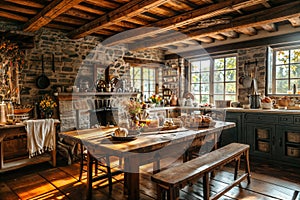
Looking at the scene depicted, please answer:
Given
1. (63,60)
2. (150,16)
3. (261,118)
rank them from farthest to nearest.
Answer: (63,60), (261,118), (150,16)

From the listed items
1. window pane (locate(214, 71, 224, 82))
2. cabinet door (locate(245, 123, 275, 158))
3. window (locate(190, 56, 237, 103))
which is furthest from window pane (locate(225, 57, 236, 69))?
cabinet door (locate(245, 123, 275, 158))

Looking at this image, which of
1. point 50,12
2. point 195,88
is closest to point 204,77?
point 195,88

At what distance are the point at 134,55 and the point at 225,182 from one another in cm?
446

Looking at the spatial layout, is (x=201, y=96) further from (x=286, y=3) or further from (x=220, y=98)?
(x=286, y=3)

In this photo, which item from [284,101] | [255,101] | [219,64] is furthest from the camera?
[219,64]

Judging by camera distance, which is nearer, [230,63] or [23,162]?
[23,162]

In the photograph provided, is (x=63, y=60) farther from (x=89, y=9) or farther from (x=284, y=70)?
(x=284, y=70)

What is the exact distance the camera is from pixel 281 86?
4.90m

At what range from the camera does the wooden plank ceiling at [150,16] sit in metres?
3.40

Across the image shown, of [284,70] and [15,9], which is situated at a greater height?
[15,9]

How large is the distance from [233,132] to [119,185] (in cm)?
279

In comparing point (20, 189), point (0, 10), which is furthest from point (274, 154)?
point (0, 10)

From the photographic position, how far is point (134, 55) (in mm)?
6578

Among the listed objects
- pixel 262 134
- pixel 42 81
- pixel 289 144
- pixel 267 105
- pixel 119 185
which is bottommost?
pixel 119 185
